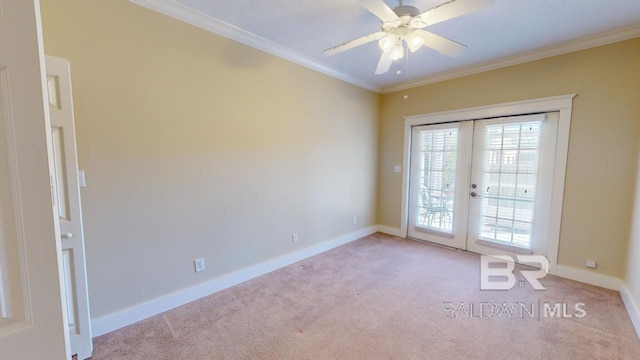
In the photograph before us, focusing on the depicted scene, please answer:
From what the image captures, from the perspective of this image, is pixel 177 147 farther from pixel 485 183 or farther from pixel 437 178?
pixel 485 183

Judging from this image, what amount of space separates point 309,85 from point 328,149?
35.6 inches

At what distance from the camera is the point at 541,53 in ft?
9.64

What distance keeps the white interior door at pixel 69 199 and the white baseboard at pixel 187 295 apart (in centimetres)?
27

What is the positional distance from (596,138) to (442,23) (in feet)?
6.75

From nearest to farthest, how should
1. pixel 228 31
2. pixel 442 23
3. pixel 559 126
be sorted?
pixel 442 23, pixel 228 31, pixel 559 126

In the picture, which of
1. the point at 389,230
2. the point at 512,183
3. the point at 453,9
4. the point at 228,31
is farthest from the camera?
the point at 389,230

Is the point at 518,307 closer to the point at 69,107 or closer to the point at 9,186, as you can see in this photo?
the point at 9,186

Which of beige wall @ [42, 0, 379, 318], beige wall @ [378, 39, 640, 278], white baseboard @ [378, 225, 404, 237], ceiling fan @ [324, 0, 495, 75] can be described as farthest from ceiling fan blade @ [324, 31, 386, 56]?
white baseboard @ [378, 225, 404, 237]

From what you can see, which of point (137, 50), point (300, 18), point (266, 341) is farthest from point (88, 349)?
point (300, 18)

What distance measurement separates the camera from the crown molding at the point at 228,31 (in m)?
2.12

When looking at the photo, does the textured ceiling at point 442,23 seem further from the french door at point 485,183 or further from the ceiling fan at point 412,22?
the french door at point 485,183

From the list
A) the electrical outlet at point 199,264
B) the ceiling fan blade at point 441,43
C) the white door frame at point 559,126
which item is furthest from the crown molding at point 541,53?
the electrical outlet at point 199,264

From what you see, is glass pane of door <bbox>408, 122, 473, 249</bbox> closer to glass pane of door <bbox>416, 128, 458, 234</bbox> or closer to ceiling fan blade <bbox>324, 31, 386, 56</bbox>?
glass pane of door <bbox>416, 128, 458, 234</bbox>

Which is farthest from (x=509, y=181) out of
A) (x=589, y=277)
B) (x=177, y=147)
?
(x=177, y=147)
